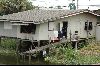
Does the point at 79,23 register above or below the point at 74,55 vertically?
above

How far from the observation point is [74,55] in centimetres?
2903

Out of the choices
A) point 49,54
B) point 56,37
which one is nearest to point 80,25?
point 56,37

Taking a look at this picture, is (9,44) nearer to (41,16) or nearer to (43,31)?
(41,16)

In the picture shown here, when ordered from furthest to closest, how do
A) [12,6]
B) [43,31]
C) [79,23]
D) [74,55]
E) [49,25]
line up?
[12,6]
[79,23]
[49,25]
[43,31]
[74,55]

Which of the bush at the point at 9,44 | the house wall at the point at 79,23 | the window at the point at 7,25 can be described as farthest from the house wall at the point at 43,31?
the window at the point at 7,25

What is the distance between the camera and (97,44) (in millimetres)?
33406

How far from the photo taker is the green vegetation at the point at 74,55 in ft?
93.5

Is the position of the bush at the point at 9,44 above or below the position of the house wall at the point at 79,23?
below

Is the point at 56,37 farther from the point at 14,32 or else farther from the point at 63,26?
the point at 14,32

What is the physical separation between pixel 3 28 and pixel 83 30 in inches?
342

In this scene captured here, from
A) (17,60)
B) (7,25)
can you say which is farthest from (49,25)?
(17,60)

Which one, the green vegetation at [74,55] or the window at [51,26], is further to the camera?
the window at [51,26]

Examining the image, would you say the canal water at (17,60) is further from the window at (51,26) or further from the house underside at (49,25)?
the window at (51,26)

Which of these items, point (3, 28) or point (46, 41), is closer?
point (46, 41)
